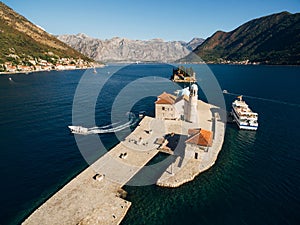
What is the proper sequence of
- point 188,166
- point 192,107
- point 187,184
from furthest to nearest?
point 192,107
point 188,166
point 187,184

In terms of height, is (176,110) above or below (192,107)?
below

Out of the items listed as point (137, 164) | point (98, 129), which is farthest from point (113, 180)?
point (98, 129)

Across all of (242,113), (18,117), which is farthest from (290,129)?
(18,117)

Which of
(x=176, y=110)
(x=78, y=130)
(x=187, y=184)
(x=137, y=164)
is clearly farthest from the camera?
(x=176, y=110)

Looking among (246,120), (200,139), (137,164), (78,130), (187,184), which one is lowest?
(187,184)

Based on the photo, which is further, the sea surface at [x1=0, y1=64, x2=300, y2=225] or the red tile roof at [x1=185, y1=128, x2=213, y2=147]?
the red tile roof at [x1=185, y1=128, x2=213, y2=147]

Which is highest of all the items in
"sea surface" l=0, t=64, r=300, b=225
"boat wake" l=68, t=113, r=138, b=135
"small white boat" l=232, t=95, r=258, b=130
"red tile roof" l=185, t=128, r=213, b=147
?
"red tile roof" l=185, t=128, r=213, b=147

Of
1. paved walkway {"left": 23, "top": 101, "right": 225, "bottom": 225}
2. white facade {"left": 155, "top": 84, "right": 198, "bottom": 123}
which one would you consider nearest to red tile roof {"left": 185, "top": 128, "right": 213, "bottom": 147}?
paved walkway {"left": 23, "top": 101, "right": 225, "bottom": 225}

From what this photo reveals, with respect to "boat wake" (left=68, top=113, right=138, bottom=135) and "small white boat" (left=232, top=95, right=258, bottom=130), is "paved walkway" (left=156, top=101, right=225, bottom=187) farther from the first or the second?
"boat wake" (left=68, top=113, right=138, bottom=135)

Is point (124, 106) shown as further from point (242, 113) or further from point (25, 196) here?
point (25, 196)

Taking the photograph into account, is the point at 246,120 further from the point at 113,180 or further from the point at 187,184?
the point at 113,180
